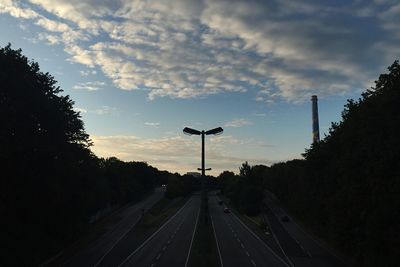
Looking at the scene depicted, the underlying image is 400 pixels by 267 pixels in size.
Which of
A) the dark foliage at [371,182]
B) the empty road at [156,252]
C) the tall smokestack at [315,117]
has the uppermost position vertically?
the tall smokestack at [315,117]

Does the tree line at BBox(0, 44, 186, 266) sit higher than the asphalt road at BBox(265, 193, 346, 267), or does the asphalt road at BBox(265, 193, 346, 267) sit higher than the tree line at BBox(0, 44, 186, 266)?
the tree line at BBox(0, 44, 186, 266)

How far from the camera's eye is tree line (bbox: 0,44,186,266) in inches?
1563

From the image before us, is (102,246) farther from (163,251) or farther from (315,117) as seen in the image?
(315,117)

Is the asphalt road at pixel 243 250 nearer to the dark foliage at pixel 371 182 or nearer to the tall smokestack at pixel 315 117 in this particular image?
the dark foliage at pixel 371 182

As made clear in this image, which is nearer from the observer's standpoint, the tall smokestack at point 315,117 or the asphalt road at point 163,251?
the asphalt road at point 163,251

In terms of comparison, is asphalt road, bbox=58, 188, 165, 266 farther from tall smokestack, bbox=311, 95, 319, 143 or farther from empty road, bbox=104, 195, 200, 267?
tall smokestack, bbox=311, 95, 319, 143

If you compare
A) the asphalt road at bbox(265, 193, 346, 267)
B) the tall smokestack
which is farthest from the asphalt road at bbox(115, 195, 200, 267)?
the tall smokestack

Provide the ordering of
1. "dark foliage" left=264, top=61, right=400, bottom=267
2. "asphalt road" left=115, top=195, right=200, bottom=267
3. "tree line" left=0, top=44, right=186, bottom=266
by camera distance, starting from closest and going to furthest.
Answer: "dark foliage" left=264, top=61, right=400, bottom=267
"tree line" left=0, top=44, right=186, bottom=266
"asphalt road" left=115, top=195, right=200, bottom=267

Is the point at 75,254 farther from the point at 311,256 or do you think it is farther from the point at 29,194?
the point at 311,256

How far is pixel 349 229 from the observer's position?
4203cm

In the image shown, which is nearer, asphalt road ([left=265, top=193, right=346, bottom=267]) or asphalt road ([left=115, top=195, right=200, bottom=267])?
asphalt road ([left=115, top=195, right=200, bottom=267])

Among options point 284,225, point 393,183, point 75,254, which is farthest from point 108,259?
point 284,225

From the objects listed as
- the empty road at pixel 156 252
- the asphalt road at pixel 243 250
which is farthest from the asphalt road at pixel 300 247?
the empty road at pixel 156 252

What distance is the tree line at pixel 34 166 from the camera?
130 feet
